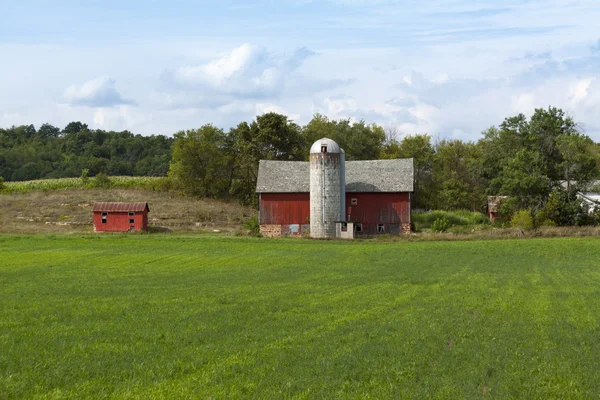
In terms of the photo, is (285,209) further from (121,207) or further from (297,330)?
(297,330)

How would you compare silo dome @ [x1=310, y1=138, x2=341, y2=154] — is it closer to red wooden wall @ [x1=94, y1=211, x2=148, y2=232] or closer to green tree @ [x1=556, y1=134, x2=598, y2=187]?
red wooden wall @ [x1=94, y1=211, x2=148, y2=232]

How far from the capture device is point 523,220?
190 ft

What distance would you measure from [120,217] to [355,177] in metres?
20.8

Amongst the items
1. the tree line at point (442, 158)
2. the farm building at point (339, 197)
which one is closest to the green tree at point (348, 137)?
the tree line at point (442, 158)

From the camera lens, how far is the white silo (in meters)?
55.7

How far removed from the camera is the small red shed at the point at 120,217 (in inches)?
2279

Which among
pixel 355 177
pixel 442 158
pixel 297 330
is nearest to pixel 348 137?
pixel 442 158

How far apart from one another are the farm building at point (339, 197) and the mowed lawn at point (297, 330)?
21.6m

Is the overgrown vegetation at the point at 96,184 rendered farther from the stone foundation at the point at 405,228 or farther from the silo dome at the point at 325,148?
the stone foundation at the point at 405,228

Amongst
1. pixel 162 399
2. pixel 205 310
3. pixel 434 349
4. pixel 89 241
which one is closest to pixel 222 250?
pixel 89 241

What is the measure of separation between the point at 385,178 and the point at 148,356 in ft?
158

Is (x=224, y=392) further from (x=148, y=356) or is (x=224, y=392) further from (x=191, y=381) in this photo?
(x=148, y=356)

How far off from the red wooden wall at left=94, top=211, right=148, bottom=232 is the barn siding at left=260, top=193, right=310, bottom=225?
10.2 meters

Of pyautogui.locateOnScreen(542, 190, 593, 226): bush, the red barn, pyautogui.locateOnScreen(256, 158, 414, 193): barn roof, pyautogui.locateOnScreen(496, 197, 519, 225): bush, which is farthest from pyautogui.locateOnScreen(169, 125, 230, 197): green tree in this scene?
pyautogui.locateOnScreen(542, 190, 593, 226): bush
